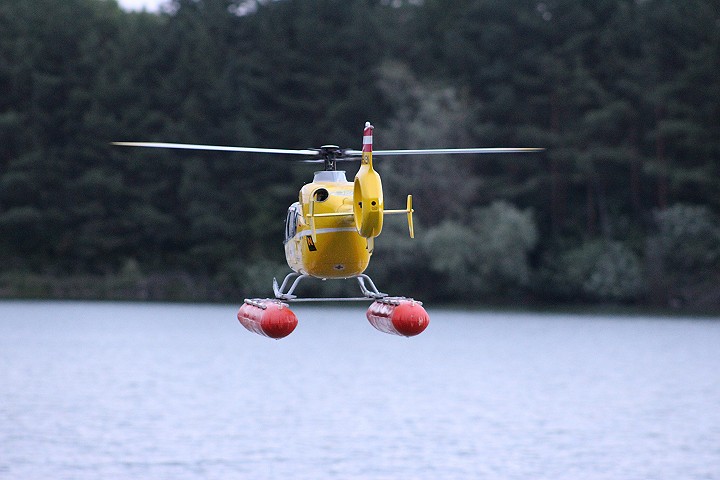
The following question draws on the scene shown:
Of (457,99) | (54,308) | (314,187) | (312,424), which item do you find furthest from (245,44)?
(314,187)

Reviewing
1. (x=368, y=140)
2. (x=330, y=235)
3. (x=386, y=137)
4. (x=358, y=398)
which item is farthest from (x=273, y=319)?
(x=386, y=137)

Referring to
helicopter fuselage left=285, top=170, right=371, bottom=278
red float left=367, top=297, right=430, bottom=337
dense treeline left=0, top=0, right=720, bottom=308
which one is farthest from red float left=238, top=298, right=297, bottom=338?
dense treeline left=0, top=0, right=720, bottom=308

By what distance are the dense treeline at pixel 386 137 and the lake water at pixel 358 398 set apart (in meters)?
3.51

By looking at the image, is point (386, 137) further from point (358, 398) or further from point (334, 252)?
point (334, 252)

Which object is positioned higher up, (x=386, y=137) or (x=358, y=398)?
(x=386, y=137)

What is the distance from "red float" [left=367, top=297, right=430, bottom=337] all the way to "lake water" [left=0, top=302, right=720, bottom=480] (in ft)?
47.6

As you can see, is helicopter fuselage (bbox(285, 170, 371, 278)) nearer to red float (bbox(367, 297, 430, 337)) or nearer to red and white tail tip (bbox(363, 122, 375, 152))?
red float (bbox(367, 297, 430, 337))

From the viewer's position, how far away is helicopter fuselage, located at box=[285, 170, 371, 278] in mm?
17469

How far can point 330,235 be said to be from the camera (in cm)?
1747

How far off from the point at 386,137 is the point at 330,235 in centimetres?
5395

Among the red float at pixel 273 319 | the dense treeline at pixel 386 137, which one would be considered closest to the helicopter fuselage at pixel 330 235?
the red float at pixel 273 319

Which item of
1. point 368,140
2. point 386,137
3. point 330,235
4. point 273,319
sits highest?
point 386,137

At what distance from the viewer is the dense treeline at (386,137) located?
69750 mm

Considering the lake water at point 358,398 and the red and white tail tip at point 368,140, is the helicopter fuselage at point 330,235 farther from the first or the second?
the lake water at point 358,398
